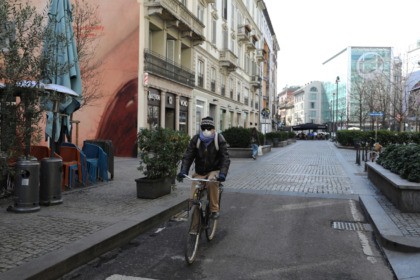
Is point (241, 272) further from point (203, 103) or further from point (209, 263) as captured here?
point (203, 103)

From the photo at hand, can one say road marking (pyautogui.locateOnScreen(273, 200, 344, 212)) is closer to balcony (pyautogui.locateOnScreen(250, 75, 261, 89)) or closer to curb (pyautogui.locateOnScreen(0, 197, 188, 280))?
curb (pyautogui.locateOnScreen(0, 197, 188, 280))

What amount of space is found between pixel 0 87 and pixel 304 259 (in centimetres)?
427

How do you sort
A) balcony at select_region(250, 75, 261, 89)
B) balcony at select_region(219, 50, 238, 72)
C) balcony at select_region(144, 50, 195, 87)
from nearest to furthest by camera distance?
balcony at select_region(144, 50, 195, 87) → balcony at select_region(219, 50, 238, 72) → balcony at select_region(250, 75, 261, 89)

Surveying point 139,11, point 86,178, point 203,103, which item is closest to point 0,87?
point 86,178

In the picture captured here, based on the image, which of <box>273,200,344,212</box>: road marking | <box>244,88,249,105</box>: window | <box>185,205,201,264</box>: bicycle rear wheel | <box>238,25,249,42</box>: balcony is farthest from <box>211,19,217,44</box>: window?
<box>185,205,201,264</box>: bicycle rear wheel

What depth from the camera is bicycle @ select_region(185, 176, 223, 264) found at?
4734mm

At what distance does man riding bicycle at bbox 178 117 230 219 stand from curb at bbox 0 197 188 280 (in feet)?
4.14

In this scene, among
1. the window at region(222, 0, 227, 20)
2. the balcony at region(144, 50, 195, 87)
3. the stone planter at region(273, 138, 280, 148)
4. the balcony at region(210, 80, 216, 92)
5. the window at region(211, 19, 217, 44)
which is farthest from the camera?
the stone planter at region(273, 138, 280, 148)

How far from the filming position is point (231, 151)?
21.4 meters

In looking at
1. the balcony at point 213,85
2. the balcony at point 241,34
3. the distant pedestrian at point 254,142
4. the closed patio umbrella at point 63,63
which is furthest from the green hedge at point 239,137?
the balcony at point 241,34

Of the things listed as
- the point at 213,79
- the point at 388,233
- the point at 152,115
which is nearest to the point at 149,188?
the point at 388,233

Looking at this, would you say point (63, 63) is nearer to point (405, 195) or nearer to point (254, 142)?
point (405, 195)

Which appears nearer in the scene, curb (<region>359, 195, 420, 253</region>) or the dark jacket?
curb (<region>359, 195, 420, 253</region>)

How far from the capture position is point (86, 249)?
4.71m
